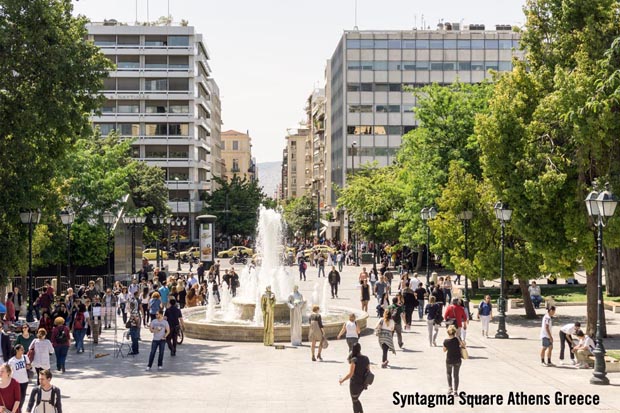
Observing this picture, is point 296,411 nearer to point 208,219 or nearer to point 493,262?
point 493,262

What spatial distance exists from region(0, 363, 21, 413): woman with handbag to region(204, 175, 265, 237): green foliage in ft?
242

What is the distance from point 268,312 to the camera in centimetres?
2248

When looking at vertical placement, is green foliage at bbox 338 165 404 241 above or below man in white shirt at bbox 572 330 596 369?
above

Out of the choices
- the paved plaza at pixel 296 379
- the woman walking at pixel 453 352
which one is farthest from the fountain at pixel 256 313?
the woman walking at pixel 453 352

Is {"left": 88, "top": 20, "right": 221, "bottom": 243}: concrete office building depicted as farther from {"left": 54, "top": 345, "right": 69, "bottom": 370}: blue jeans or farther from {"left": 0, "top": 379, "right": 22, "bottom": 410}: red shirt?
{"left": 0, "top": 379, "right": 22, "bottom": 410}: red shirt

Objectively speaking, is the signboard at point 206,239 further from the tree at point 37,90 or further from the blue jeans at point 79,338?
the blue jeans at point 79,338

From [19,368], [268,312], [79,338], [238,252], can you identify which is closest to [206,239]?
[238,252]

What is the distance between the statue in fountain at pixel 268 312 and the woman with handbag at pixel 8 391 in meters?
11.0

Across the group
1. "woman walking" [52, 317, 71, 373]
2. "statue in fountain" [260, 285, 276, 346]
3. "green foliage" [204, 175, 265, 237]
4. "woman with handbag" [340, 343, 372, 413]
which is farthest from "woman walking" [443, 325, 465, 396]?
"green foliage" [204, 175, 265, 237]

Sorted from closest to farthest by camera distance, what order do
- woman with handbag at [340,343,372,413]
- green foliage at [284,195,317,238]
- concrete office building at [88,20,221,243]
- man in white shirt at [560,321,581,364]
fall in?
woman with handbag at [340,343,372,413] < man in white shirt at [560,321,581,364] < concrete office building at [88,20,221,243] < green foliage at [284,195,317,238]

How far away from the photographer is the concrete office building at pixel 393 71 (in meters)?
85.6

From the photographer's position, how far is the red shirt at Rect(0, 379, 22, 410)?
450 inches

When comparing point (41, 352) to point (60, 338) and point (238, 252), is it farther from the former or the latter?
point (238, 252)

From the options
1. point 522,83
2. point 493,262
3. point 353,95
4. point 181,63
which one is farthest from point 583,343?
point 181,63
